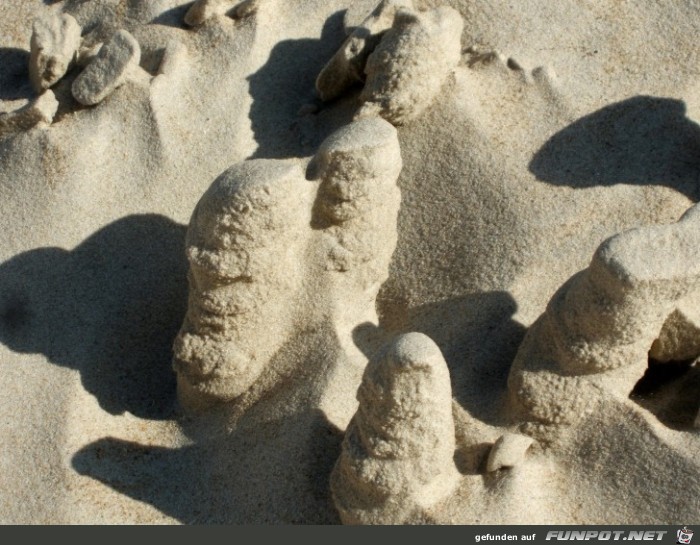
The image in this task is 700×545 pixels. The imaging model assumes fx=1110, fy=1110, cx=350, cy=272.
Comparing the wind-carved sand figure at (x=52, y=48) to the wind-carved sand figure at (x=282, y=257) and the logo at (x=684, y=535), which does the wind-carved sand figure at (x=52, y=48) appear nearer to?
the wind-carved sand figure at (x=282, y=257)

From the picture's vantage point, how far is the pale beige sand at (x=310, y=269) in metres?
2.52

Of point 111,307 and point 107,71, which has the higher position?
point 107,71

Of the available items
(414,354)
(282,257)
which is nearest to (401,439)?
(414,354)

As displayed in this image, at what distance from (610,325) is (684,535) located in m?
0.46

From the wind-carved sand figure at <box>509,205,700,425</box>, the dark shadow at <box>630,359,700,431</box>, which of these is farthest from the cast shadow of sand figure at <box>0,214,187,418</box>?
the dark shadow at <box>630,359,700,431</box>

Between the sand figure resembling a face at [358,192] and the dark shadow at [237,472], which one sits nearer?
the dark shadow at [237,472]

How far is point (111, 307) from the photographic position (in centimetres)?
308

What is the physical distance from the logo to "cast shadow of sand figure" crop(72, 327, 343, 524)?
0.75m

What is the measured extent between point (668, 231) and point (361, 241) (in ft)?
2.57

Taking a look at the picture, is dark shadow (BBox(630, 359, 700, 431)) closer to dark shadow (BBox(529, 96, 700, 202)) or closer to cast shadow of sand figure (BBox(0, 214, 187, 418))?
dark shadow (BBox(529, 96, 700, 202))

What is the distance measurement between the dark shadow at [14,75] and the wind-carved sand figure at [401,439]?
1802 mm

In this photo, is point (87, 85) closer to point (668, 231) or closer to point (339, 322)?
point (339, 322)

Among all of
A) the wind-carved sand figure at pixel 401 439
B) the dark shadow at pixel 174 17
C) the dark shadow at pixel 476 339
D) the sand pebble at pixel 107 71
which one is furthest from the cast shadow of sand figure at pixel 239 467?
the dark shadow at pixel 174 17

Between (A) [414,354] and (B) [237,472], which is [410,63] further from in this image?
(B) [237,472]
